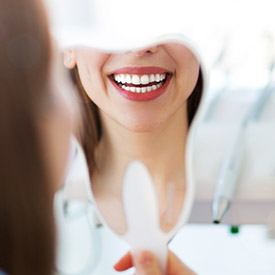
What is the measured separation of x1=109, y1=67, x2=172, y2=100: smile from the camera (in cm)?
79

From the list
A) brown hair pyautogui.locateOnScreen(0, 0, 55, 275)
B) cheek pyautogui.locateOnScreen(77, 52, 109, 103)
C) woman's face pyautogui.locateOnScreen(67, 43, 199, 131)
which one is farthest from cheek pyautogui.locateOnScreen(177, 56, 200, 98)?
brown hair pyautogui.locateOnScreen(0, 0, 55, 275)

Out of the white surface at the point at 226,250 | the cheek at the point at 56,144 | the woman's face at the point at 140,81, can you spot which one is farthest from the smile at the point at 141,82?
→ the white surface at the point at 226,250

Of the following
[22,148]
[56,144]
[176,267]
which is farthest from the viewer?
[176,267]

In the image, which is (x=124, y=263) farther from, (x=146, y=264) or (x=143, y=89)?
(x=143, y=89)

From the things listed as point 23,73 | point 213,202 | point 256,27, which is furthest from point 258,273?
point 23,73

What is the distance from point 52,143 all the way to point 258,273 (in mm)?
406

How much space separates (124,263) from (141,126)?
0.75 feet

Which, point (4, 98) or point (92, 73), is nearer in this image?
point (4, 98)

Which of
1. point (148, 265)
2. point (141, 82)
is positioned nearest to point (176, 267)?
point (148, 265)

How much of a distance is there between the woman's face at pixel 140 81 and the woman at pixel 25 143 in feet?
0.38

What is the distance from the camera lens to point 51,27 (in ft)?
2.57

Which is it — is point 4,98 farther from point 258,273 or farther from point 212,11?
point 258,273

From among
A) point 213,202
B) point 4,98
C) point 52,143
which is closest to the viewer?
point 4,98

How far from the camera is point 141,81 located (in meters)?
0.80
